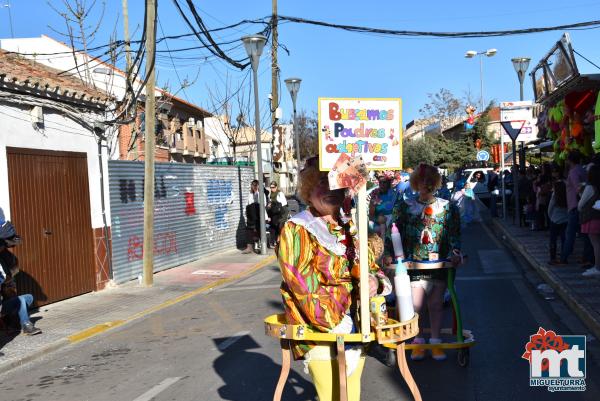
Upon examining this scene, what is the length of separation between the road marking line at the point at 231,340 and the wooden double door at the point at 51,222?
12.9 feet

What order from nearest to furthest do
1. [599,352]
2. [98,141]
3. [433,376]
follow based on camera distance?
1. [433,376]
2. [599,352]
3. [98,141]

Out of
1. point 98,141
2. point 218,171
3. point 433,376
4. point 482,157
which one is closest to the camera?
point 433,376

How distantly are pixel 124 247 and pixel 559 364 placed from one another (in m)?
9.12

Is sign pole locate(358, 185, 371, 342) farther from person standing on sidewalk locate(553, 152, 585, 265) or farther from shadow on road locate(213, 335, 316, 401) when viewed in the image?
person standing on sidewalk locate(553, 152, 585, 265)

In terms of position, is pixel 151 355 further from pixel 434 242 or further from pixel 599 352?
pixel 599 352

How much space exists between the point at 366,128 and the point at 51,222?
7.88m

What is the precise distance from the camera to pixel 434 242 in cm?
564

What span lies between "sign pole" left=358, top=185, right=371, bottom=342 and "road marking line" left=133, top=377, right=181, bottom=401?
290cm

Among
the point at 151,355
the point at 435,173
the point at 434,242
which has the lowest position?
the point at 151,355

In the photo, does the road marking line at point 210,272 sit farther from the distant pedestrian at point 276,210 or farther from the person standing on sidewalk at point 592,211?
the person standing on sidewalk at point 592,211

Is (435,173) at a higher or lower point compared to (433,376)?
higher

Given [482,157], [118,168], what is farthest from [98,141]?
[482,157]

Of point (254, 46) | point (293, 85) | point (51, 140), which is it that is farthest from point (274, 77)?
point (51, 140)

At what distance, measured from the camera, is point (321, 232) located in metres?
3.42
